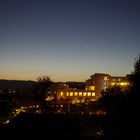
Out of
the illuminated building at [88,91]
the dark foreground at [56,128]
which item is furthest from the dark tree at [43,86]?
the dark foreground at [56,128]

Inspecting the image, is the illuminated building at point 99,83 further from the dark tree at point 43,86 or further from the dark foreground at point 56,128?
the dark foreground at point 56,128

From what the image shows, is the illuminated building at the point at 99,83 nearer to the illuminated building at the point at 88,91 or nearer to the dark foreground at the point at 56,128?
the illuminated building at the point at 88,91

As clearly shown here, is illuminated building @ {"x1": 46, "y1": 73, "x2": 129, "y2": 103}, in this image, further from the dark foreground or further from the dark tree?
the dark foreground

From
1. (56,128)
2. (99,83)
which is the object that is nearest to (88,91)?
(99,83)

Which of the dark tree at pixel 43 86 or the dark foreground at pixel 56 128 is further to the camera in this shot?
the dark tree at pixel 43 86

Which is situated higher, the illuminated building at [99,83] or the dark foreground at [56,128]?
the illuminated building at [99,83]

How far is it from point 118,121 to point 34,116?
3426 cm

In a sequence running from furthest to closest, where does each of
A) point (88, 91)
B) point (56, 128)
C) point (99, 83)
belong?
point (99, 83) → point (88, 91) → point (56, 128)

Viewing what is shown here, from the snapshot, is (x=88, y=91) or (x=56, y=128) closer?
(x=56, y=128)

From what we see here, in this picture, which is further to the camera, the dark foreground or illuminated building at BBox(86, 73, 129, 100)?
illuminated building at BBox(86, 73, 129, 100)

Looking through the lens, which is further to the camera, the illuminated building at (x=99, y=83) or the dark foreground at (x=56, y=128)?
the illuminated building at (x=99, y=83)

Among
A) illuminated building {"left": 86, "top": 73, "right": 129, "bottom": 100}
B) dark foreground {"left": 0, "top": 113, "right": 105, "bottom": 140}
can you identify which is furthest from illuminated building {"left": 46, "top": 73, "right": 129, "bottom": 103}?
dark foreground {"left": 0, "top": 113, "right": 105, "bottom": 140}

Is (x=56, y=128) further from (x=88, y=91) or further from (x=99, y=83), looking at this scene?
(x=99, y=83)

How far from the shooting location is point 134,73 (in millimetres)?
27031
